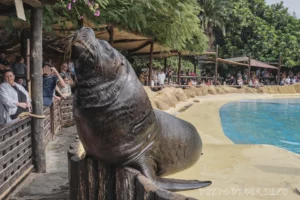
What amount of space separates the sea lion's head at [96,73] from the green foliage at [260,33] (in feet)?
101

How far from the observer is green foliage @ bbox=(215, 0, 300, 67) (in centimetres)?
3225

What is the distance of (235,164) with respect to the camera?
522cm

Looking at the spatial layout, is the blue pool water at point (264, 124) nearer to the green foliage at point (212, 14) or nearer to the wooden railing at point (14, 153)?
the wooden railing at point (14, 153)

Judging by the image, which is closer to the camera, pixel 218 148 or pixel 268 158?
pixel 268 158

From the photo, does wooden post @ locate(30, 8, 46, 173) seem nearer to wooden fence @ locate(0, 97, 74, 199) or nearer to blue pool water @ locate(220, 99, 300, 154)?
wooden fence @ locate(0, 97, 74, 199)

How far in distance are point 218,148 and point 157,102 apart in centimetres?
568

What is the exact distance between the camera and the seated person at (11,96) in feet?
17.9

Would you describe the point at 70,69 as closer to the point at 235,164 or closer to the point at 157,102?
the point at 157,102

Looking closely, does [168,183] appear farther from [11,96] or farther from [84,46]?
[11,96]

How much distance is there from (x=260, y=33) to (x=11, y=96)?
30.0m

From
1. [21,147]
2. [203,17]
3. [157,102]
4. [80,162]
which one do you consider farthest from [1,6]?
[203,17]

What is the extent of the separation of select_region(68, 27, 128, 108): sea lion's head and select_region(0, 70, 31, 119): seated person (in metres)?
2.95

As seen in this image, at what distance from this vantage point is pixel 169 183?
333 centimetres

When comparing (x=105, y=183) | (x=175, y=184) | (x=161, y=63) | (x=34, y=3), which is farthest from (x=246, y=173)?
(x=161, y=63)
